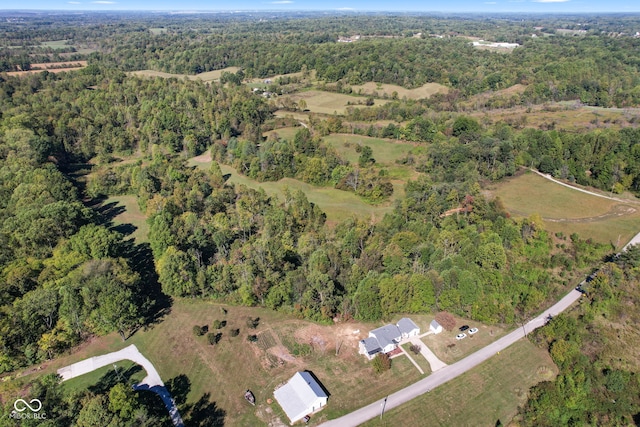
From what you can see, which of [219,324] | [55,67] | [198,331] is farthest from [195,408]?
[55,67]

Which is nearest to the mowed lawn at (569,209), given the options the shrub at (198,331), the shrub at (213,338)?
the shrub at (213,338)

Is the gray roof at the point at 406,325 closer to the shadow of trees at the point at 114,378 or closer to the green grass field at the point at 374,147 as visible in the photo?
the shadow of trees at the point at 114,378

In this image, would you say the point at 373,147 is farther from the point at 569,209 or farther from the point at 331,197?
the point at 569,209

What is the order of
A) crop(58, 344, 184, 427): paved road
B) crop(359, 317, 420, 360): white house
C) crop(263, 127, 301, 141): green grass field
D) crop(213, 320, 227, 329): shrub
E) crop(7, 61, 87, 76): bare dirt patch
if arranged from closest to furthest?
1. crop(58, 344, 184, 427): paved road
2. crop(359, 317, 420, 360): white house
3. crop(213, 320, 227, 329): shrub
4. crop(263, 127, 301, 141): green grass field
5. crop(7, 61, 87, 76): bare dirt patch

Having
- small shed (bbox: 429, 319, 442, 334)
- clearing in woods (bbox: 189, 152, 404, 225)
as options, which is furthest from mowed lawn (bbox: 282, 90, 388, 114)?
small shed (bbox: 429, 319, 442, 334)

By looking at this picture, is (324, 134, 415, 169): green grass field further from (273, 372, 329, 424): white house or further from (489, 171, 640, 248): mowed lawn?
(273, 372, 329, 424): white house
